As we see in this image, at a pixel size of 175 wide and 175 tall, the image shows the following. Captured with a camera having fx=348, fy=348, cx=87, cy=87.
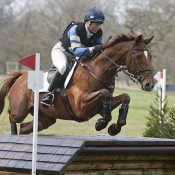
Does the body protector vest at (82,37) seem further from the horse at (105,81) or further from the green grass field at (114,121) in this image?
the green grass field at (114,121)

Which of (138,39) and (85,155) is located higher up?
(138,39)

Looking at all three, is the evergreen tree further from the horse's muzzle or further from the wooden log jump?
the horse's muzzle

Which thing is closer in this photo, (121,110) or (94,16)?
(121,110)

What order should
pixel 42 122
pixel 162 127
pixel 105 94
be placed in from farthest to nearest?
pixel 162 127 → pixel 42 122 → pixel 105 94

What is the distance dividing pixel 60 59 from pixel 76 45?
1.37ft

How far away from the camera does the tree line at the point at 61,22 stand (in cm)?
2955

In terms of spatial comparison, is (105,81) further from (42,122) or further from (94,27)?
(42,122)

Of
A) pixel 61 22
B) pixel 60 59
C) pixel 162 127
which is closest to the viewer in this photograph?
pixel 60 59

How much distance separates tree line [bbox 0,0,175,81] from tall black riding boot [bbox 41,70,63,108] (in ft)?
80.7

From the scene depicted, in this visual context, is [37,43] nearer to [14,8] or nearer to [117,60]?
[14,8]

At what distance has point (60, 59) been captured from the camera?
503cm

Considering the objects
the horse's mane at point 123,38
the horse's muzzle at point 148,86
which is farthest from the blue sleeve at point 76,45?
the horse's muzzle at point 148,86

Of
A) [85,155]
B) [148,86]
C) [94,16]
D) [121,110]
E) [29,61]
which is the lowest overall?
[85,155]

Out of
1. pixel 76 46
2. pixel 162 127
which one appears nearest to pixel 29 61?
pixel 76 46
